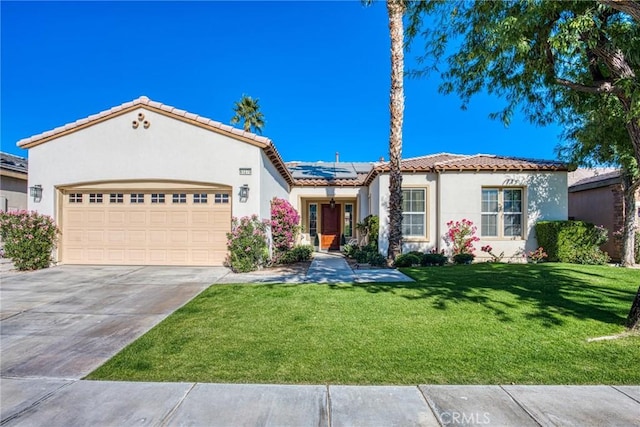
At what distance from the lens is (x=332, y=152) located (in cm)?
2619

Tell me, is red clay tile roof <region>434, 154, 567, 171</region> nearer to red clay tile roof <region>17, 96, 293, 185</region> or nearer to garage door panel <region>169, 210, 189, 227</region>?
red clay tile roof <region>17, 96, 293, 185</region>

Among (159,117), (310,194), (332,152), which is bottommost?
(310,194)

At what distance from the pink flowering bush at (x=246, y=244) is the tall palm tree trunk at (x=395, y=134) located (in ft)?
14.5

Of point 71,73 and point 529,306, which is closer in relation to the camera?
point 529,306

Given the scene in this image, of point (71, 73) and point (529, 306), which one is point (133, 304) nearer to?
point (529, 306)

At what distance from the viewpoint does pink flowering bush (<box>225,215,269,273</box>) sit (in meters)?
9.81

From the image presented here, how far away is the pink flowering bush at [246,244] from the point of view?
32.2ft

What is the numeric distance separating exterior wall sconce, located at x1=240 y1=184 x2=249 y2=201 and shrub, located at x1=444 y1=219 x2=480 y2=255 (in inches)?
298

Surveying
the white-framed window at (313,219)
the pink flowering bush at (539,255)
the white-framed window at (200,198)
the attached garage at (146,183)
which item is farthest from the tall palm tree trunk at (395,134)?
the white-framed window at (313,219)

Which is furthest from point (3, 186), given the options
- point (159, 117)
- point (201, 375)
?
point (201, 375)

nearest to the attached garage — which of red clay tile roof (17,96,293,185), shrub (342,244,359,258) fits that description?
red clay tile roof (17,96,293,185)

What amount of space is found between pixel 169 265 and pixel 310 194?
759cm

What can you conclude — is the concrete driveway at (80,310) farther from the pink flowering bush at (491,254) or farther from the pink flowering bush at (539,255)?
the pink flowering bush at (539,255)

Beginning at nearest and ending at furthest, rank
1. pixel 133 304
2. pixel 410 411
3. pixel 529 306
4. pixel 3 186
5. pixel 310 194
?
pixel 410 411, pixel 529 306, pixel 133 304, pixel 3 186, pixel 310 194
